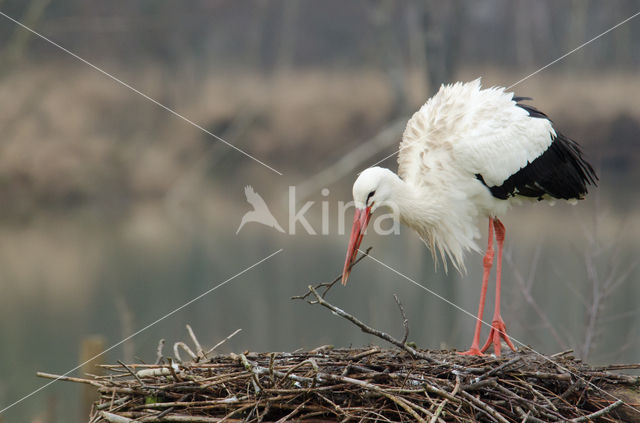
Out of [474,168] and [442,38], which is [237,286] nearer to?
[442,38]

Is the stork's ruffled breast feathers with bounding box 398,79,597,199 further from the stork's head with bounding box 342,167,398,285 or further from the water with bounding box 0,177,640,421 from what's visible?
the water with bounding box 0,177,640,421

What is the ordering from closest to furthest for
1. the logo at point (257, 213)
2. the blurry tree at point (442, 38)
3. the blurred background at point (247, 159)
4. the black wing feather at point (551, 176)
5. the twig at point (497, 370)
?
the twig at point (497, 370), the black wing feather at point (551, 176), the blurred background at point (247, 159), the blurry tree at point (442, 38), the logo at point (257, 213)

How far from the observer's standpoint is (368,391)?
138 inches

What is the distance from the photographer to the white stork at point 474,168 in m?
5.20

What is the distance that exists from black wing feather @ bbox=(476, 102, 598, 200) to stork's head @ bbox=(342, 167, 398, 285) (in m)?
0.65

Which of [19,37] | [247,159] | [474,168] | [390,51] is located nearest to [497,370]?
[474,168]

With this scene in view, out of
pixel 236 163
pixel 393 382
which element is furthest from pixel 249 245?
pixel 393 382

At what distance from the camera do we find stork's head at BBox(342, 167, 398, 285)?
4.90 metres

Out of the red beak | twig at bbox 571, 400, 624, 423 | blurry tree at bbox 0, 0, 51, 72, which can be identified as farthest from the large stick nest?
blurry tree at bbox 0, 0, 51, 72

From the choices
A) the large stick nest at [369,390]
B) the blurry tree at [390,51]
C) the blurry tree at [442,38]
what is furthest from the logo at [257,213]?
the large stick nest at [369,390]

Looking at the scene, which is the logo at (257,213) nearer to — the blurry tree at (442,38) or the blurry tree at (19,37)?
the blurry tree at (442,38)

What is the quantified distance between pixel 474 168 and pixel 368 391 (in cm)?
213

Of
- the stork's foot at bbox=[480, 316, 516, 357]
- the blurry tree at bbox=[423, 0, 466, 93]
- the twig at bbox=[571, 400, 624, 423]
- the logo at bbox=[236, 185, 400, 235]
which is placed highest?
the blurry tree at bbox=[423, 0, 466, 93]

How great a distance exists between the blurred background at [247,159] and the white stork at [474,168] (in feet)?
18.2
